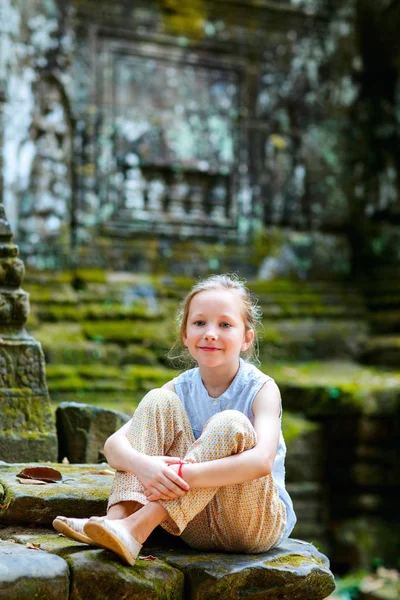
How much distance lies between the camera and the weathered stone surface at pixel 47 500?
248cm

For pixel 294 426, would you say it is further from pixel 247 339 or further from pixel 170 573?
pixel 170 573

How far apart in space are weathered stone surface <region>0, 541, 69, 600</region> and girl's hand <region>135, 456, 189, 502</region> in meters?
0.29

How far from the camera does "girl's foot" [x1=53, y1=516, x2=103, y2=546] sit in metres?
2.19

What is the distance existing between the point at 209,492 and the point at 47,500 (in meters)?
0.57

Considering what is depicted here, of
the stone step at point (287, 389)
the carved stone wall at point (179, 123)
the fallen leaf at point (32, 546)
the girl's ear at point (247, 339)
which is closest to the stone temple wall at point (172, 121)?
the carved stone wall at point (179, 123)

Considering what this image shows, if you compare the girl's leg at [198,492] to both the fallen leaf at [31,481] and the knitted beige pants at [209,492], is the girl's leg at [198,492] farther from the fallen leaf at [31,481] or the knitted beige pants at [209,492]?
the fallen leaf at [31,481]

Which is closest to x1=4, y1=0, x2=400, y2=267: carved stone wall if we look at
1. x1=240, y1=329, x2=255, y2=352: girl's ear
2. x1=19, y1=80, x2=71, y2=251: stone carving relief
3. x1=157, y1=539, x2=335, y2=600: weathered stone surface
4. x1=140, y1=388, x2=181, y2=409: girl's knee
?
x1=19, y1=80, x2=71, y2=251: stone carving relief

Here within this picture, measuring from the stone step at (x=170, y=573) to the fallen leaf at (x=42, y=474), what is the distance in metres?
0.24

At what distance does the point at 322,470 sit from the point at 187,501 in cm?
361

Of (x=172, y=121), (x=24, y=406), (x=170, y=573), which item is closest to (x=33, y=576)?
(x=170, y=573)

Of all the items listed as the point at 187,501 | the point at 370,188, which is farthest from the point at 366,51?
the point at 187,501

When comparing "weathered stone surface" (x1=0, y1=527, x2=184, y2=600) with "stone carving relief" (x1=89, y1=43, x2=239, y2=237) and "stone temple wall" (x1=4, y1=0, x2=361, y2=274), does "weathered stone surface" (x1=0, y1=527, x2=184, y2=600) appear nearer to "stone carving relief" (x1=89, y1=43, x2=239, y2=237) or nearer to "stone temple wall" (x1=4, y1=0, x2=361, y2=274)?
"stone temple wall" (x1=4, y1=0, x2=361, y2=274)

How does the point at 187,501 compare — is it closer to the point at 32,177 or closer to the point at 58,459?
the point at 58,459

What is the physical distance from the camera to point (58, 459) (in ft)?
11.2
